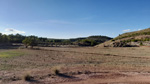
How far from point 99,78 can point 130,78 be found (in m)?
2.54

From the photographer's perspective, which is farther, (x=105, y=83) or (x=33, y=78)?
(x=33, y=78)

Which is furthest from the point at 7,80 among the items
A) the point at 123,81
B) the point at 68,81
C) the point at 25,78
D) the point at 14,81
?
the point at 123,81

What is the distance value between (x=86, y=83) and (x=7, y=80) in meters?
6.23

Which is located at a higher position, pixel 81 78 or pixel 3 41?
pixel 3 41

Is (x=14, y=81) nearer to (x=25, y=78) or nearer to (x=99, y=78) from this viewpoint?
(x=25, y=78)

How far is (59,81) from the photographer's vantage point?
8.52 metres

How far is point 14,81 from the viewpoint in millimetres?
8594

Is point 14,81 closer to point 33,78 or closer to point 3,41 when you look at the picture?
point 33,78

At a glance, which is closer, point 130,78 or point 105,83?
point 105,83

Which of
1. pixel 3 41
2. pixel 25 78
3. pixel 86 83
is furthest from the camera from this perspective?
pixel 3 41

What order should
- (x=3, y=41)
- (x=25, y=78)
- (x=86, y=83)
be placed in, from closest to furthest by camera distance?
(x=86, y=83) → (x=25, y=78) → (x=3, y=41)

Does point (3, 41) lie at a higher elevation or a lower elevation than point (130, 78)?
higher

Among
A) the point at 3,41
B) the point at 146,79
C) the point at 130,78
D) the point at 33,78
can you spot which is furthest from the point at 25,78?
the point at 3,41

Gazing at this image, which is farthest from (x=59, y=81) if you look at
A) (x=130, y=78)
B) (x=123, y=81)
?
(x=130, y=78)
